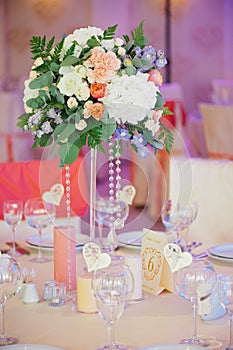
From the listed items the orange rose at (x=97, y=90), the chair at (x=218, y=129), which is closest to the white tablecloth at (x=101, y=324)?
the orange rose at (x=97, y=90)

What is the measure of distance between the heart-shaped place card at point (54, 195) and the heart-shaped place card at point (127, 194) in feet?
0.66

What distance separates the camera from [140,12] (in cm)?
872

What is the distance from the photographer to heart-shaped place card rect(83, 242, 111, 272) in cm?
197

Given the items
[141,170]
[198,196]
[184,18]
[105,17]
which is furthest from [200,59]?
[141,170]

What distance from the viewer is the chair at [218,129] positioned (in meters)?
5.98

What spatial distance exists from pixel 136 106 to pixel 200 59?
7.29m

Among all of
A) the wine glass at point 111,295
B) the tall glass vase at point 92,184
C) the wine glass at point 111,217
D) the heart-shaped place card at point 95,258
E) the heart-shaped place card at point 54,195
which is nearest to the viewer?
the wine glass at point 111,295

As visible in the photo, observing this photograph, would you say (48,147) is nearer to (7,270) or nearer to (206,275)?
(7,270)

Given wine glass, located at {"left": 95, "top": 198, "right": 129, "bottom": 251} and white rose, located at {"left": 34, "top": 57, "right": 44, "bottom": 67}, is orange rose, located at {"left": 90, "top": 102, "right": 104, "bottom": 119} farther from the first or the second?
wine glass, located at {"left": 95, "top": 198, "right": 129, "bottom": 251}

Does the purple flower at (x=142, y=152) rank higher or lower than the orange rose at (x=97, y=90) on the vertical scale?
lower

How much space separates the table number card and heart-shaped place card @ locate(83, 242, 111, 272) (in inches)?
9.9

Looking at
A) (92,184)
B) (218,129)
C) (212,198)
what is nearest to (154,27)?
(218,129)

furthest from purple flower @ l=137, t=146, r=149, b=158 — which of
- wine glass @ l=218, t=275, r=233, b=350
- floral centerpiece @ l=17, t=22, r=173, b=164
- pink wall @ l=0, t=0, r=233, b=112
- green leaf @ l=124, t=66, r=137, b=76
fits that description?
pink wall @ l=0, t=0, r=233, b=112

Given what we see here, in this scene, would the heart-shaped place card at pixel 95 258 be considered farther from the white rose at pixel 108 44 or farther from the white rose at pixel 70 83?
the white rose at pixel 108 44
